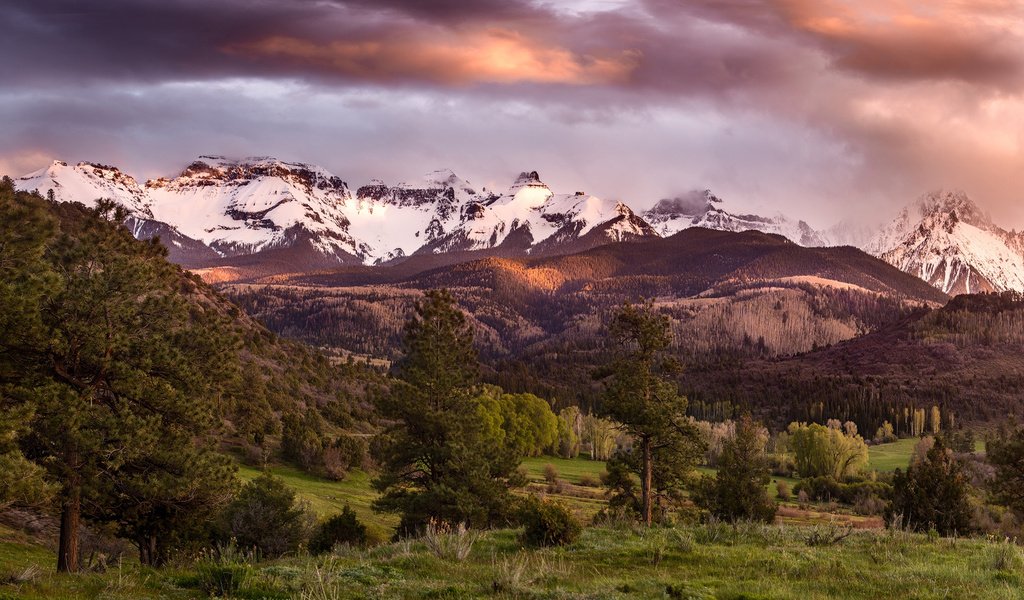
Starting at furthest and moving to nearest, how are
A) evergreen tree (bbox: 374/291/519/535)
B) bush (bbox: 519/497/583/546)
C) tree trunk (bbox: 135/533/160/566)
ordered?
evergreen tree (bbox: 374/291/519/535), tree trunk (bbox: 135/533/160/566), bush (bbox: 519/497/583/546)

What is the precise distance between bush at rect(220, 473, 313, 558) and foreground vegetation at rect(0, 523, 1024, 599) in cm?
1547

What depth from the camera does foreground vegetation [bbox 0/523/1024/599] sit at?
46.6 ft

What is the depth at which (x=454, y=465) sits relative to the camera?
4234cm

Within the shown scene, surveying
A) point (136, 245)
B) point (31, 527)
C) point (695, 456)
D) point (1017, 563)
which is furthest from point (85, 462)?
point (695, 456)

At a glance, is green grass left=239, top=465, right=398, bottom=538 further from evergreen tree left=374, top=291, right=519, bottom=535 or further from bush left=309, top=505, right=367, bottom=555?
bush left=309, top=505, right=367, bottom=555

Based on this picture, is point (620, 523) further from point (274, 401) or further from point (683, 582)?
→ point (274, 401)

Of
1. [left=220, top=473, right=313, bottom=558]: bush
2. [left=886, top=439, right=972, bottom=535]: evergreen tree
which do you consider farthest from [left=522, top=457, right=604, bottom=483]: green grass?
[left=220, top=473, right=313, bottom=558]: bush

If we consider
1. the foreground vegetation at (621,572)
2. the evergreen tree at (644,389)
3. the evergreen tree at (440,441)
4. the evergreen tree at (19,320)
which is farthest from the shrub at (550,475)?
the evergreen tree at (19,320)

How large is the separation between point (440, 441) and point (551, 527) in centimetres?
2485

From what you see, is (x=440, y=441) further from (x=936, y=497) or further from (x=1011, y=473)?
(x=1011, y=473)

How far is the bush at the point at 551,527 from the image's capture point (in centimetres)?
2091

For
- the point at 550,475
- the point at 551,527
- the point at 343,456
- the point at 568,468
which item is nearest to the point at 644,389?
the point at 551,527

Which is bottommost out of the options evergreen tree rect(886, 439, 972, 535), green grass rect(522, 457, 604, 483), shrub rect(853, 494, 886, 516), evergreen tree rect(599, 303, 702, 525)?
green grass rect(522, 457, 604, 483)

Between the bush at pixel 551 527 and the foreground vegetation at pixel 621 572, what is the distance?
511mm
